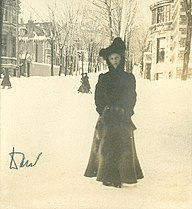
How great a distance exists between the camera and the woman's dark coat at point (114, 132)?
166 cm

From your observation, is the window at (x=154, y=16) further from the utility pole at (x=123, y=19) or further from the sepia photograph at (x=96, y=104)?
the utility pole at (x=123, y=19)

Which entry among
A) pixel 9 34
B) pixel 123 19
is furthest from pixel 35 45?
pixel 123 19

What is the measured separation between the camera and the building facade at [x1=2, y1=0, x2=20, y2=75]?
5.67ft

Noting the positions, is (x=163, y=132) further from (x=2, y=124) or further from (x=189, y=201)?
(x=2, y=124)

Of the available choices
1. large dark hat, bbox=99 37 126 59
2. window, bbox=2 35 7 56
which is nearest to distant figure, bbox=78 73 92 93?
large dark hat, bbox=99 37 126 59

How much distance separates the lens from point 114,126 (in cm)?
168

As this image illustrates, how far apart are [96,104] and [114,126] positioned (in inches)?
4.2

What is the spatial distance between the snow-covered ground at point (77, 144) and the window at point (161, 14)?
223 millimetres

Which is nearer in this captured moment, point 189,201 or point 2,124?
point 189,201

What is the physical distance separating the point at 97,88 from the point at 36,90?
24 centimetres

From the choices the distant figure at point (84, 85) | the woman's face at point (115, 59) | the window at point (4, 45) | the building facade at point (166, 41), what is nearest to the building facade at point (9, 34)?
the window at point (4, 45)

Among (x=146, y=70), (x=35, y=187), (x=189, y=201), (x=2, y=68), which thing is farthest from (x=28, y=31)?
(x=189, y=201)

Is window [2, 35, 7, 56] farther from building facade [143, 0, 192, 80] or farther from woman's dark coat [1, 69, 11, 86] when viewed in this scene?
building facade [143, 0, 192, 80]

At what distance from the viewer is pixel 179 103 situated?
1.67m
